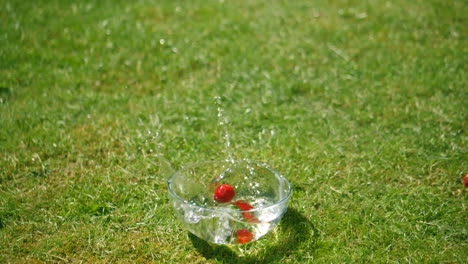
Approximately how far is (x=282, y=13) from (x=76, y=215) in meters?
4.22

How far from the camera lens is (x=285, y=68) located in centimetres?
512

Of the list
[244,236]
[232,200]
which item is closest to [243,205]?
[232,200]

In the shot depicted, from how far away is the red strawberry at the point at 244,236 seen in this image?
270 cm

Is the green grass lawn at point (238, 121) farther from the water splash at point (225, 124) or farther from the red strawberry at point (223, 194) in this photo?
the red strawberry at point (223, 194)

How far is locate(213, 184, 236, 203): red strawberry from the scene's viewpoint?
2.97 m

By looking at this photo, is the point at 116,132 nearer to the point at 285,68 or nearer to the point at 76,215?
the point at 76,215

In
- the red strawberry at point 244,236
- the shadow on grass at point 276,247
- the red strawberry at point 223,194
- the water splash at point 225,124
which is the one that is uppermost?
the red strawberry at point 223,194

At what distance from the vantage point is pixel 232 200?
3018mm

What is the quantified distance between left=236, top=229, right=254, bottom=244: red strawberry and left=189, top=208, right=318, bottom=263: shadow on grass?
126mm

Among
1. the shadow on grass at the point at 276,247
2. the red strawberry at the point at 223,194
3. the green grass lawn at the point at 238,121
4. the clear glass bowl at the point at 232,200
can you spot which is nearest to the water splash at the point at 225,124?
the green grass lawn at the point at 238,121

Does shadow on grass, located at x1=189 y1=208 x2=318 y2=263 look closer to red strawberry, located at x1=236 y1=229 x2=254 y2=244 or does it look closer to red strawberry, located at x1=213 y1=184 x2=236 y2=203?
red strawberry, located at x1=236 y1=229 x2=254 y2=244

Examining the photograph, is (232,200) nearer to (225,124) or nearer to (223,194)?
(223,194)

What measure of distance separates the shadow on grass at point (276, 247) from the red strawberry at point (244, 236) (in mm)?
126

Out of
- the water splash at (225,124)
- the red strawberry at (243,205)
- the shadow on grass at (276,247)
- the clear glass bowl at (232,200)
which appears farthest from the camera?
the water splash at (225,124)
